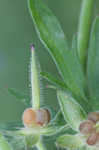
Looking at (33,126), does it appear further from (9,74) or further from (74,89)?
(9,74)

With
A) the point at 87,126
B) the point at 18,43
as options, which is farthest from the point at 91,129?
the point at 18,43

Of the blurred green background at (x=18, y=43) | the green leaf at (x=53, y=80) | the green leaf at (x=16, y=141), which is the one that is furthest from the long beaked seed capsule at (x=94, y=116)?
the blurred green background at (x=18, y=43)

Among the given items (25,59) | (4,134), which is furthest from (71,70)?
(25,59)

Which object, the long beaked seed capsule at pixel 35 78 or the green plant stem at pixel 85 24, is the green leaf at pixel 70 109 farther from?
the green plant stem at pixel 85 24

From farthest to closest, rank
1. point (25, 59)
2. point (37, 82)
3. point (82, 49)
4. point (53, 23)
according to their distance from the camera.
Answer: point (25, 59)
point (82, 49)
point (53, 23)
point (37, 82)

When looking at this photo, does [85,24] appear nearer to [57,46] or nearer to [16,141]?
[57,46]

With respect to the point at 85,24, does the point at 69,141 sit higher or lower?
lower

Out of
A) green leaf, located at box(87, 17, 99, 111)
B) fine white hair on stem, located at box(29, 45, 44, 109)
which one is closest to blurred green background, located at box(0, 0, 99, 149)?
green leaf, located at box(87, 17, 99, 111)

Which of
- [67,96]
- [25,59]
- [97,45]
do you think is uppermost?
[25,59]
